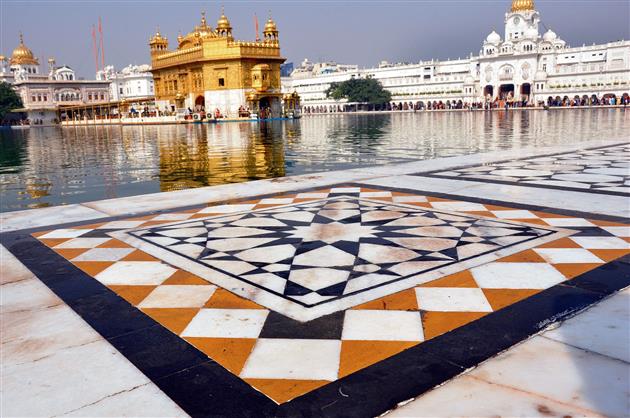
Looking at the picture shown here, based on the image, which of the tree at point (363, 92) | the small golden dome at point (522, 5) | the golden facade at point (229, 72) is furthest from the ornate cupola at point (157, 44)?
the small golden dome at point (522, 5)

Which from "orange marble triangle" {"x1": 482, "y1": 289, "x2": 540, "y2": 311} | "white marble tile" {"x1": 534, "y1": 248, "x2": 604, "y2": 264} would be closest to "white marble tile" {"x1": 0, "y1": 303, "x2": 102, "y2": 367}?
"orange marble triangle" {"x1": 482, "y1": 289, "x2": 540, "y2": 311}

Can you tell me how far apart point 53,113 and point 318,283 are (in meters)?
85.7

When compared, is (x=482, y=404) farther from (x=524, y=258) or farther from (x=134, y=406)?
(x=524, y=258)

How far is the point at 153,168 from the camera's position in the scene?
37.0ft

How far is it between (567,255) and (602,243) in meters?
0.46

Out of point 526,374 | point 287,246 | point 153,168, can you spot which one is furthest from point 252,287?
point 153,168

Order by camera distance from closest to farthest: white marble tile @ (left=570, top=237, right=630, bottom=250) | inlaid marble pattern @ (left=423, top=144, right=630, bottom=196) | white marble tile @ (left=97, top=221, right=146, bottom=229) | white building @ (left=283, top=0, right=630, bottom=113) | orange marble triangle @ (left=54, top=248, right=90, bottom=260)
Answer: white marble tile @ (left=570, top=237, right=630, bottom=250), orange marble triangle @ (left=54, top=248, right=90, bottom=260), white marble tile @ (left=97, top=221, right=146, bottom=229), inlaid marble pattern @ (left=423, top=144, right=630, bottom=196), white building @ (left=283, top=0, right=630, bottom=113)

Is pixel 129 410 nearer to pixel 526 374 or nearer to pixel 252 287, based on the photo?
pixel 252 287

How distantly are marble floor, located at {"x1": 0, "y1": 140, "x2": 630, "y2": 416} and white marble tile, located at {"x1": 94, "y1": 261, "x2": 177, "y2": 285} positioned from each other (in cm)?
2

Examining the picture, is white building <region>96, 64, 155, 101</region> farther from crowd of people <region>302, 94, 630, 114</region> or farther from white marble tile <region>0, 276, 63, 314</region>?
white marble tile <region>0, 276, 63, 314</region>

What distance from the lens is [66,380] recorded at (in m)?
2.08

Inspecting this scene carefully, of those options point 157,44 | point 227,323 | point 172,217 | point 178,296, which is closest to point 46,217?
point 172,217

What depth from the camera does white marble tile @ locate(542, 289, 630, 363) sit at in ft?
7.09

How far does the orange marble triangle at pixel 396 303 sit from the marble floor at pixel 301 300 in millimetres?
11
